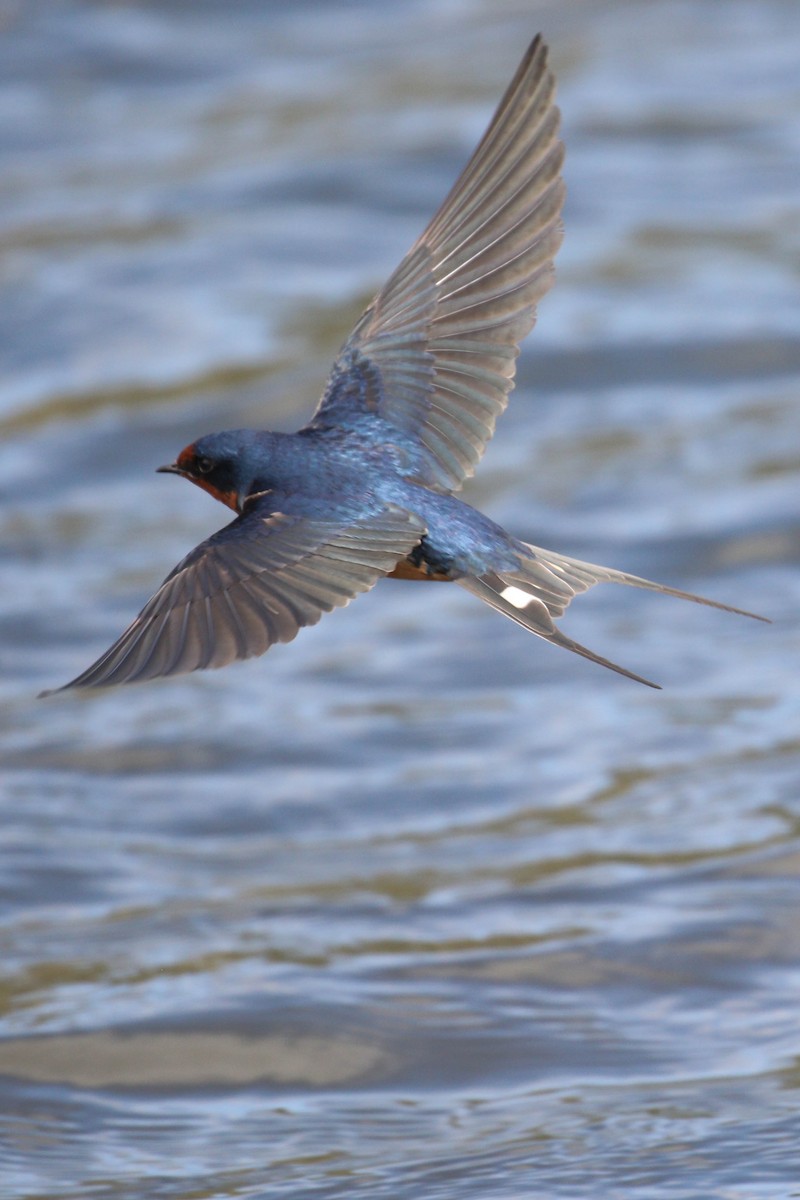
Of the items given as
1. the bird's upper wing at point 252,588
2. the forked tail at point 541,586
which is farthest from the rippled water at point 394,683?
the bird's upper wing at point 252,588

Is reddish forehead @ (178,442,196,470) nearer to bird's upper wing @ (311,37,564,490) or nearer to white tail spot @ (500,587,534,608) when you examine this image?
bird's upper wing @ (311,37,564,490)

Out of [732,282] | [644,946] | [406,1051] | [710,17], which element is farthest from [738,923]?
[710,17]

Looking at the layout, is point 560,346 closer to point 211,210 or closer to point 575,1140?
point 211,210

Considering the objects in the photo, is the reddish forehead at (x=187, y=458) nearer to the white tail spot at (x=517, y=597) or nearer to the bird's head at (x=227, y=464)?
the bird's head at (x=227, y=464)

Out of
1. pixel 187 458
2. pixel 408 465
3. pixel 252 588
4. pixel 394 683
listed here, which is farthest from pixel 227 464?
pixel 394 683

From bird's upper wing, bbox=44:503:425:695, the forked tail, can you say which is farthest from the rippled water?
bird's upper wing, bbox=44:503:425:695

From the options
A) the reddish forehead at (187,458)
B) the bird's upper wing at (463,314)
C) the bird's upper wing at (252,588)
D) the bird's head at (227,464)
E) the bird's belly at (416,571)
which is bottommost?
the bird's upper wing at (252,588)

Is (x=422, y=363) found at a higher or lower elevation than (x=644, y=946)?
higher
